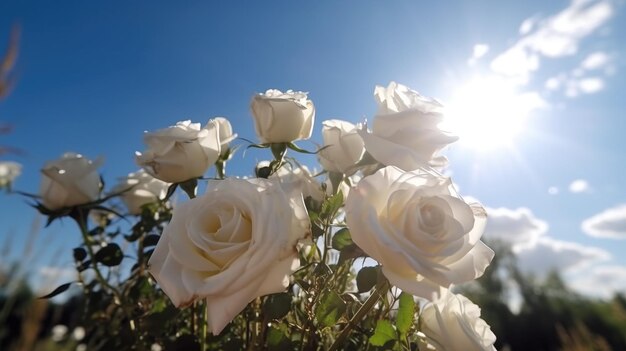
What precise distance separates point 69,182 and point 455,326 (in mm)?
539

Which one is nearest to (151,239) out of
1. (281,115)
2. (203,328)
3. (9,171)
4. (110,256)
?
(110,256)

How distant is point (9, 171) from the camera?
1.12 metres

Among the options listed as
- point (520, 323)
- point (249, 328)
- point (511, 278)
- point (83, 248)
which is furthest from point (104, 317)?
Result: point (511, 278)

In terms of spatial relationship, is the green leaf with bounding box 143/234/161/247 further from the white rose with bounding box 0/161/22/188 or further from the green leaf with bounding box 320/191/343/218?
the white rose with bounding box 0/161/22/188

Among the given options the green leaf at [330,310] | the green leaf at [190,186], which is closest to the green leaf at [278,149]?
the green leaf at [190,186]

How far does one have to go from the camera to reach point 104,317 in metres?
0.70

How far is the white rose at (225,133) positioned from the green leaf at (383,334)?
318mm

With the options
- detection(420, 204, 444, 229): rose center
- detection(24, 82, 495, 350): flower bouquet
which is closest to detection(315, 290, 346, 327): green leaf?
detection(24, 82, 495, 350): flower bouquet

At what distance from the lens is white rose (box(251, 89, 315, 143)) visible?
20.4 inches

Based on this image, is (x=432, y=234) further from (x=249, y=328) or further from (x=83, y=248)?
(x=83, y=248)

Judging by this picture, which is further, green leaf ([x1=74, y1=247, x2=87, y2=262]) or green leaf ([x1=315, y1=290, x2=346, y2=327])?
green leaf ([x1=74, y1=247, x2=87, y2=262])

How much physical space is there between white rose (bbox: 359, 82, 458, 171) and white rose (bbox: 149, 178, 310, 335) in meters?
0.12

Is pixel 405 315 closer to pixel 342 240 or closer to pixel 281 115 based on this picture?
pixel 342 240

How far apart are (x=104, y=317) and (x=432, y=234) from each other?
595 millimetres
